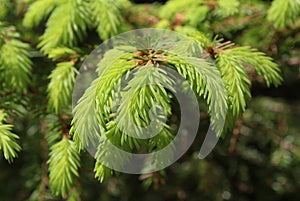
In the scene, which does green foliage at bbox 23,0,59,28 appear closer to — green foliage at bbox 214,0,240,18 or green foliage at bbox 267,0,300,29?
green foliage at bbox 214,0,240,18

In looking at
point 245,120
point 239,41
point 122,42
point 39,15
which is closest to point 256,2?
point 239,41

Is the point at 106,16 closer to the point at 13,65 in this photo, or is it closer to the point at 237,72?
the point at 13,65

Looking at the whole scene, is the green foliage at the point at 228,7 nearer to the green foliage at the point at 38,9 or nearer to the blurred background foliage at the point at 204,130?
the blurred background foliage at the point at 204,130

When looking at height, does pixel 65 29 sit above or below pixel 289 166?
above

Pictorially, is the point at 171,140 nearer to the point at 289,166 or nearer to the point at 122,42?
the point at 122,42

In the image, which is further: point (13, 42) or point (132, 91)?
point (13, 42)

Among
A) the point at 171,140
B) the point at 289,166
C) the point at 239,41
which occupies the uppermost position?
the point at 171,140

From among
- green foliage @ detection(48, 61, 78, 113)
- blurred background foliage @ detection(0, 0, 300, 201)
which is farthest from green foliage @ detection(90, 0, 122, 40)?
green foliage @ detection(48, 61, 78, 113)
